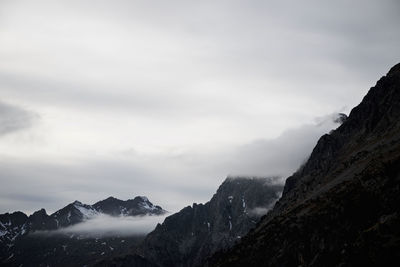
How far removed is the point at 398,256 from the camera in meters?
106

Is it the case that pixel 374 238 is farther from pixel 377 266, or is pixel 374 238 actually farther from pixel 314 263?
pixel 314 263

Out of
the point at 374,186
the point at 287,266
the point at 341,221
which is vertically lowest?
the point at 287,266

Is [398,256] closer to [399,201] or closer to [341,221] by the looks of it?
[399,201]

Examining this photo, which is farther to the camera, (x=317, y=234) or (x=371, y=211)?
(x=317, y=234)

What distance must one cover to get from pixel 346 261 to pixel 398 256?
3099 cm

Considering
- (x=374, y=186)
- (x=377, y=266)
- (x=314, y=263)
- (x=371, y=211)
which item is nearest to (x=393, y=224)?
(x=377, y=266)

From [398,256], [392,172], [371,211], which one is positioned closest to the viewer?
[398,256]

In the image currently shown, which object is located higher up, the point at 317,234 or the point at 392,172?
the point at 392,172

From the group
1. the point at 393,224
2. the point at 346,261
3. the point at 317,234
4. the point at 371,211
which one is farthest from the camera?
the point at 317,234

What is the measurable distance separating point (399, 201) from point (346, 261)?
2420cm

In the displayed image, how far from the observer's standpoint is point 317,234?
19312cm

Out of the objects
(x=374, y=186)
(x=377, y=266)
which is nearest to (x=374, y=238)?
(x=377, y=266)

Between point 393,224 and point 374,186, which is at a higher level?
point 374,186

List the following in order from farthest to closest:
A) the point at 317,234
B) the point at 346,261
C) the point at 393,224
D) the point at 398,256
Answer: the point at 317,234 < the point at 346,261 < the point at 393,224 < the point at 398,256
